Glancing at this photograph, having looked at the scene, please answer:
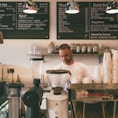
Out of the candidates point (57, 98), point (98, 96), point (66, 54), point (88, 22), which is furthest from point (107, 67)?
point (88, 22)

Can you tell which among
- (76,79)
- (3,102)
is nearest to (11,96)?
(3,102)

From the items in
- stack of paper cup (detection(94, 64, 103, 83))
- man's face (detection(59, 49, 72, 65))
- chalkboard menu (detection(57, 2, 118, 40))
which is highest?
chalkboard menu (detection(57, 2, 118, 40))

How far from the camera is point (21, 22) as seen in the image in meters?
4.11

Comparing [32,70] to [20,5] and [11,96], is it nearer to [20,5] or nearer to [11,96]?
[20,5]

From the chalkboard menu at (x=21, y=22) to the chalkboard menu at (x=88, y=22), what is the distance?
0.83 feet

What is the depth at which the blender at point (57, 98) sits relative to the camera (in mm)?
1587

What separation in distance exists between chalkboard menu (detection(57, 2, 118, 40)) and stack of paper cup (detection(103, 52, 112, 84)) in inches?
96.8

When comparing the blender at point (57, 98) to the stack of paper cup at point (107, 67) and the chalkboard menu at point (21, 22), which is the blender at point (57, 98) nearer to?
the stack of paper cup at point (107, 67)

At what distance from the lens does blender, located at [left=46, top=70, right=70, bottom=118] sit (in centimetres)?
159

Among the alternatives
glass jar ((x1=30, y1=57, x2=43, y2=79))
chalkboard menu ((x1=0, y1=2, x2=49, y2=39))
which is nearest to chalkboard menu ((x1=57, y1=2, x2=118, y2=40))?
chalkboard menu ((x1=0, y1=2, x2=49, y2=39))

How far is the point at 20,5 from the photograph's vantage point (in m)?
4.11

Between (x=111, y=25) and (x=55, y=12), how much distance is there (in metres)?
0.97

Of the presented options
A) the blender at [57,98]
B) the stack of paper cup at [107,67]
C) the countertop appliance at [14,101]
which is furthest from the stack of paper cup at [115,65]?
the countertop appliance at [14,101]

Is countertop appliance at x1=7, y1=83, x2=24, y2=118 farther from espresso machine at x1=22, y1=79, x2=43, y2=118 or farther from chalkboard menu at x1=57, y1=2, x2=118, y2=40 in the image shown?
chalkboard menu at x1=57, y1=2, x2=118, y2=40
